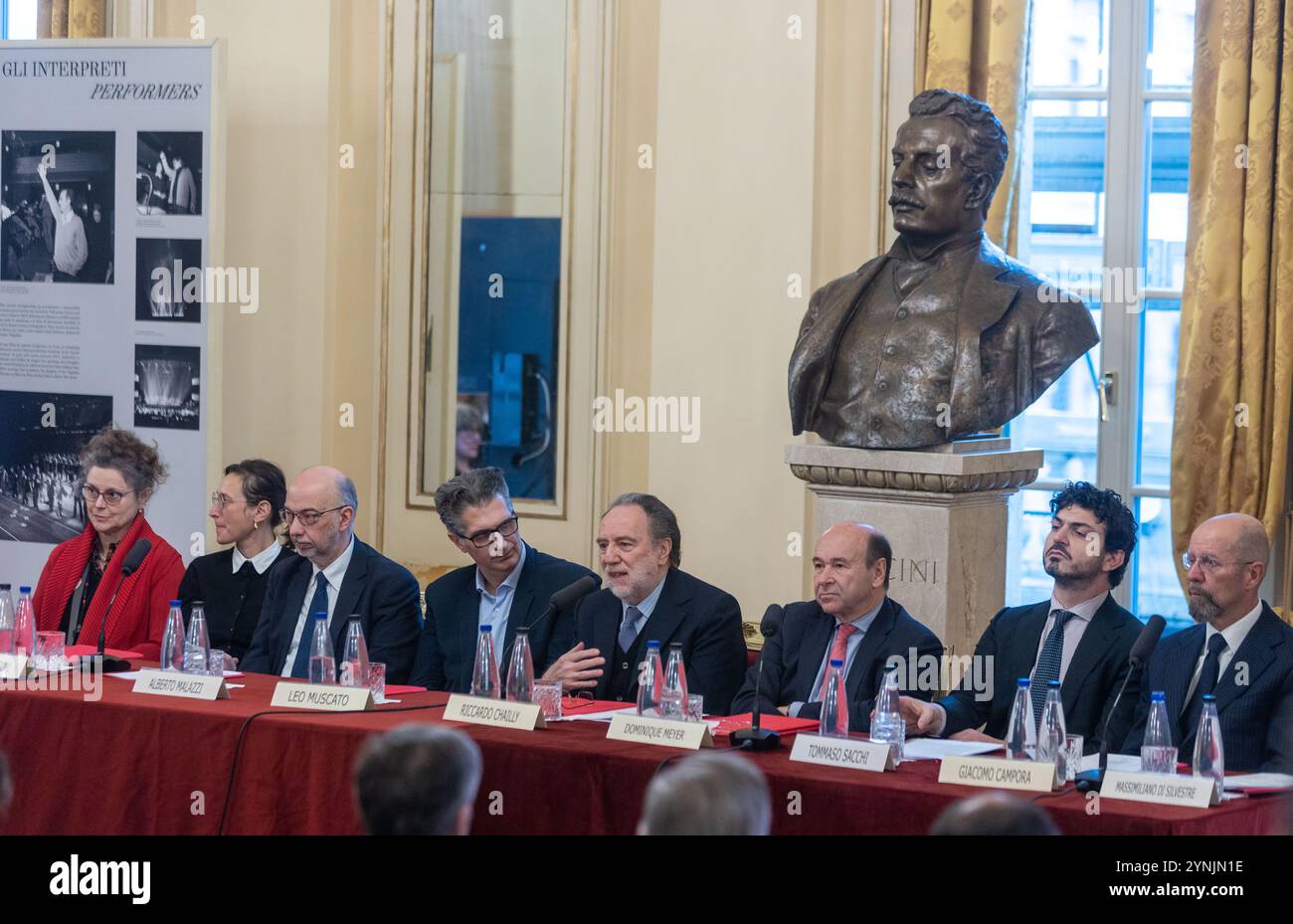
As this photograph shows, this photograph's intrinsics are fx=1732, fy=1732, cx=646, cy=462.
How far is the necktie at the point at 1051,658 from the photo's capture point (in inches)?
165

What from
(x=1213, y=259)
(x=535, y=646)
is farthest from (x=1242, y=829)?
(x=1213, y=259)

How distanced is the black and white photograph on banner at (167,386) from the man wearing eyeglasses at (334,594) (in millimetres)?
1543

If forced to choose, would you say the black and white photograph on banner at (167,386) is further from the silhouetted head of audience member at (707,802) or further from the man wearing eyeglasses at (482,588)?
the silhouetted head of audience member at (707,802)

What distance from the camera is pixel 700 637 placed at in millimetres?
4395

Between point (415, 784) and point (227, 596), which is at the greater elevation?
point (415, 784)

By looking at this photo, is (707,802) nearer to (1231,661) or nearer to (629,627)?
(1231,661)

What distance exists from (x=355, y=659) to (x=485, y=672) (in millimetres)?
378

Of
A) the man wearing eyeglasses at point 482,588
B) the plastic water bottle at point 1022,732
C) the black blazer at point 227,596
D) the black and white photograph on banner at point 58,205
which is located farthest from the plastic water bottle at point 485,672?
the black and white photograph on banner at point 58,205

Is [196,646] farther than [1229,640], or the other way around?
[196,646]

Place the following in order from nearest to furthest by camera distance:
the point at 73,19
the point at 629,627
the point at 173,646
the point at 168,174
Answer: the point at 173,646 → the point at 629,627 → the point at 168,174 → the point at 73,19

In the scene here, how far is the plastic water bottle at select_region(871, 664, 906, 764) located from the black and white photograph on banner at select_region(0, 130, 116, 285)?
149 inches

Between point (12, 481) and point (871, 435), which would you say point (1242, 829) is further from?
point (12, 481)

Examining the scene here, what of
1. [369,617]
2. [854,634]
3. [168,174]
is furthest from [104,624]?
[854,634]

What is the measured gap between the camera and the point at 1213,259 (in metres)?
5.39
